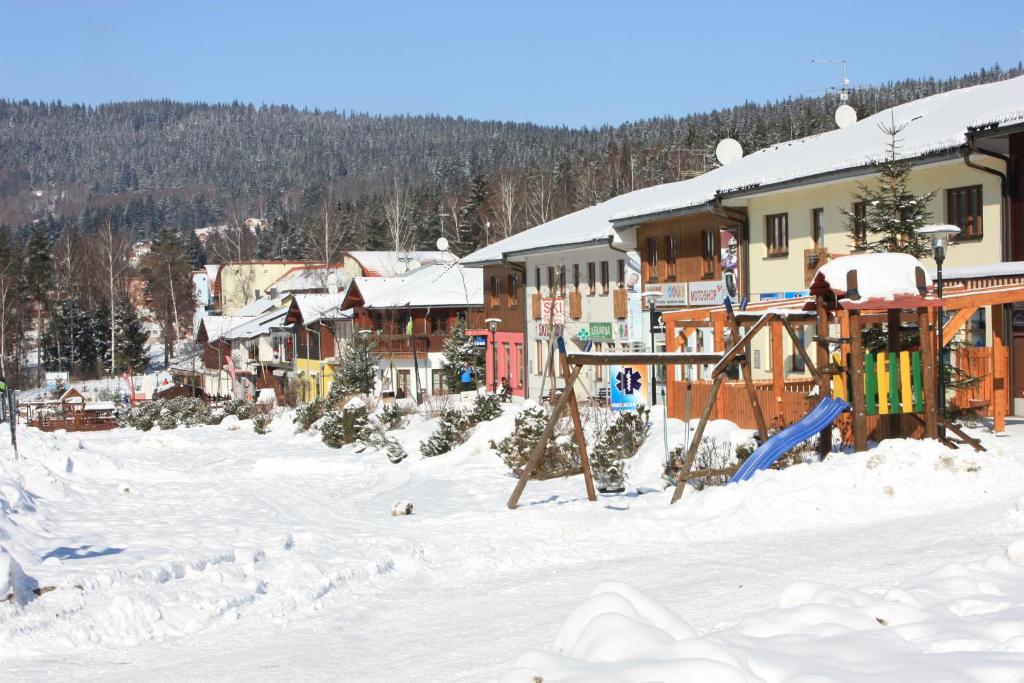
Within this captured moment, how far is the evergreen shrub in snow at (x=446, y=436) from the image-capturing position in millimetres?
26234

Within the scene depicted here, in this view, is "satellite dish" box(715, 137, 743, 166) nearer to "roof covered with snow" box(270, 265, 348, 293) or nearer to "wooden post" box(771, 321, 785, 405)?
"wooden post" box(771, 321, 785, 405)

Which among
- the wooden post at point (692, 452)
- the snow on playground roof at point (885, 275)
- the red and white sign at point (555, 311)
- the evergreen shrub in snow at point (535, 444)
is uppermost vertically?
the snow on playground roof at point (885, 275)

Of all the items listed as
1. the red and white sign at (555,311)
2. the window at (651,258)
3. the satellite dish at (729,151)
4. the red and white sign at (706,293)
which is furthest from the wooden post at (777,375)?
the satellite dish at (729,151)

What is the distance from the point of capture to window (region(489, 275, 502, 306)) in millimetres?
46906

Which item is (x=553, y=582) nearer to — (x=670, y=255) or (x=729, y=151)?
(x=670, y=255)

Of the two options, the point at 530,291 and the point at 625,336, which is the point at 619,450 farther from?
the point at 530,291

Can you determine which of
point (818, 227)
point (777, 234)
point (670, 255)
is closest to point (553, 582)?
point (818, 227)

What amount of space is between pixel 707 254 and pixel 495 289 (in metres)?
16.7

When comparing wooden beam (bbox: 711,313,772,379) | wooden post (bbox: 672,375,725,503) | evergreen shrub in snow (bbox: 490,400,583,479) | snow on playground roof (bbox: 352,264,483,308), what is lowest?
evergreen shrub in snow (bbox: 490,400,583,479)

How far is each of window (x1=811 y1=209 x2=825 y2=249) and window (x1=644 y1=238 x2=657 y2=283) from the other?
8179 mm

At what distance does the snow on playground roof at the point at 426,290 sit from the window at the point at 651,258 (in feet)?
59.1

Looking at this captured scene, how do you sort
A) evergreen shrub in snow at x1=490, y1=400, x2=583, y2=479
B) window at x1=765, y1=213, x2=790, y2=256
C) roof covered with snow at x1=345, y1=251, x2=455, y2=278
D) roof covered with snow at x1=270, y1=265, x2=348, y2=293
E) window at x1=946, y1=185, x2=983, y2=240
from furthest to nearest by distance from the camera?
1. roof covered with snow at x1=270, y1=265, x2=348, y2=293
2. roof covered with snow at x1=345, y1=251, x2=455, y2=278
3. window at x1=765, y1=213, x2=790, y2=256
4. window at x1=946, y1=185, x2=983, y2=240
5. evergreen shrub in snow at x1=490, y1=400, x2=583, y2=479

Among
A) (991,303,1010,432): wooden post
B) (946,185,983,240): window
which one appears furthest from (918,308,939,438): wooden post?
(946,185,983,240): window

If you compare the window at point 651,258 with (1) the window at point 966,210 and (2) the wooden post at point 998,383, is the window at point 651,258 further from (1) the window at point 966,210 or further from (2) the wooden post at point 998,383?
(2) the wooden post at point 998,383
